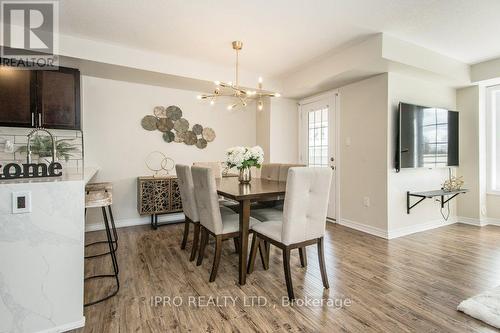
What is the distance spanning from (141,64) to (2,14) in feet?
4.42

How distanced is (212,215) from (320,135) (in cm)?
295

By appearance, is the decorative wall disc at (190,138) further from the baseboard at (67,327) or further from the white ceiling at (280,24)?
the baseboard at (67,327)

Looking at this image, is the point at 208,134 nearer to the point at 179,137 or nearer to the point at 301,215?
the point at 179,137

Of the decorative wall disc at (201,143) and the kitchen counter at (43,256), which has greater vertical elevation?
the decorative wall disc at (201,143)

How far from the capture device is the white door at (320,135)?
419cm

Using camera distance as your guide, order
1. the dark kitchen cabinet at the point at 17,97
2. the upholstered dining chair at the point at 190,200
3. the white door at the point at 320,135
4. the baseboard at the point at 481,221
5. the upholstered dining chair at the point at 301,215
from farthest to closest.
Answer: the white door at the point at 320,135, the baseboard at the point at 481,221, the dark kitchen cabinet at the point at 17,97, the upholstered dining chair at the point at 190,200, the upholstered dining chair at the point at 301,215

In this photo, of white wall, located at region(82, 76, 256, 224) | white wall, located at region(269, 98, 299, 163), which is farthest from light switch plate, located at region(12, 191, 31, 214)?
white wall, located at region(269, 98, 299, 163)

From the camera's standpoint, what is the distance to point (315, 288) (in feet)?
6.78

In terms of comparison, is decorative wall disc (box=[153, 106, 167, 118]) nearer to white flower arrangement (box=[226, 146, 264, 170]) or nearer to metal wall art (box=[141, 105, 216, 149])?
metal wall art (box=[141, 105, 216, 149])

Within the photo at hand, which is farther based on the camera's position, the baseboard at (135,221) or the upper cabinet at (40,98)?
the baseboard at (135,221)

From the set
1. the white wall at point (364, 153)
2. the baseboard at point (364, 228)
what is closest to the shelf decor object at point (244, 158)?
the white wall at point (364, 153)

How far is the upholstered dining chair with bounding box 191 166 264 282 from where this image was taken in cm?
211

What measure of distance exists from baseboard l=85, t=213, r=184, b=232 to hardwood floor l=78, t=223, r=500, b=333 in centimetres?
79

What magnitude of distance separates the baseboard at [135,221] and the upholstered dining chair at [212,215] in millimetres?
2068
